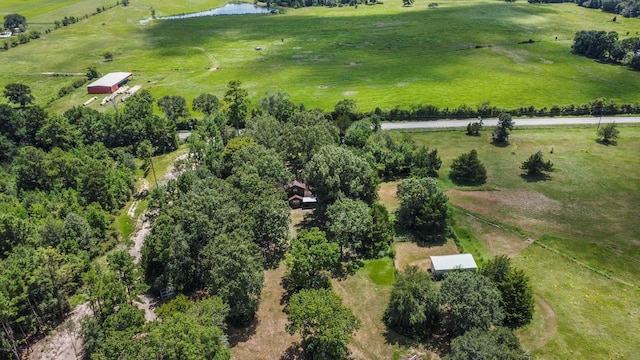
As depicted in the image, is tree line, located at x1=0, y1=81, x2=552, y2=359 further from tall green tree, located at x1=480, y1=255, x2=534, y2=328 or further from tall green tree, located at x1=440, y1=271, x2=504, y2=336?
tall green tree, located at x1=480, y1=255, x2=534, y2=328

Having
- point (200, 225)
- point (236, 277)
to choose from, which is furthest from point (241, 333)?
point (200, 225)

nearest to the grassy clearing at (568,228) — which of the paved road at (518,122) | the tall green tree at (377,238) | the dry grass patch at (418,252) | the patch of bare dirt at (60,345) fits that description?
the dry grass patch at (418,252)

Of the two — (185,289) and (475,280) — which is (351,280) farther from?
(185,289)

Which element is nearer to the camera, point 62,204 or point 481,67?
point 62,204

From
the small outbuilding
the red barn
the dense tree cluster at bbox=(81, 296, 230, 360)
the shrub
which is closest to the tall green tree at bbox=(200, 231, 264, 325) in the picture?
the dense tree cluster at bbox=(81, 296, 230, 360)

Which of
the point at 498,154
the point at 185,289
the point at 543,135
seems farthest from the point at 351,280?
the point at 543,135
